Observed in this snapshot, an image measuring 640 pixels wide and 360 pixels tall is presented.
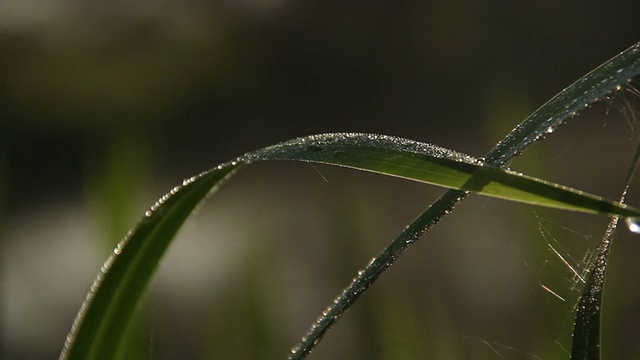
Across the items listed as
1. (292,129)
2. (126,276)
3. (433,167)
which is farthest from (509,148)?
(292,129)

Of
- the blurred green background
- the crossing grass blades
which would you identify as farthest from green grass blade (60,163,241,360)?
the blurred green background

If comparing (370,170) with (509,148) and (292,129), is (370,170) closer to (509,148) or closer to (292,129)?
(509,148)

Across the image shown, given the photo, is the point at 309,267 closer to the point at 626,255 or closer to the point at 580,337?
the point at 626,255

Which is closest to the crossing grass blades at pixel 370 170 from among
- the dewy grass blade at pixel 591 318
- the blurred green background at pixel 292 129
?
the dewy grass blade at pixel 591 318

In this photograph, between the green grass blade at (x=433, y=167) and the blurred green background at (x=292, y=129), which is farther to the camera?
the blurred green background at (x=292, y=129)

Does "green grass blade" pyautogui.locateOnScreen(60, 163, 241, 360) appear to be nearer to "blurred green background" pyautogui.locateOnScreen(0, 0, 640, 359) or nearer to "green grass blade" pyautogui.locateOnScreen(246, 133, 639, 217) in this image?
"green grass blade" pyautogui.locateOnScreen(246, 133, 639, 217)

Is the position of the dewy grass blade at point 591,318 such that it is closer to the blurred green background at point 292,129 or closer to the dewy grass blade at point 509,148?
the dewy grass blade at point 509,148

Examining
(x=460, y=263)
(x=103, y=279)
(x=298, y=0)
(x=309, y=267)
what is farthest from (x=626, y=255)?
(x=298, y=0)
